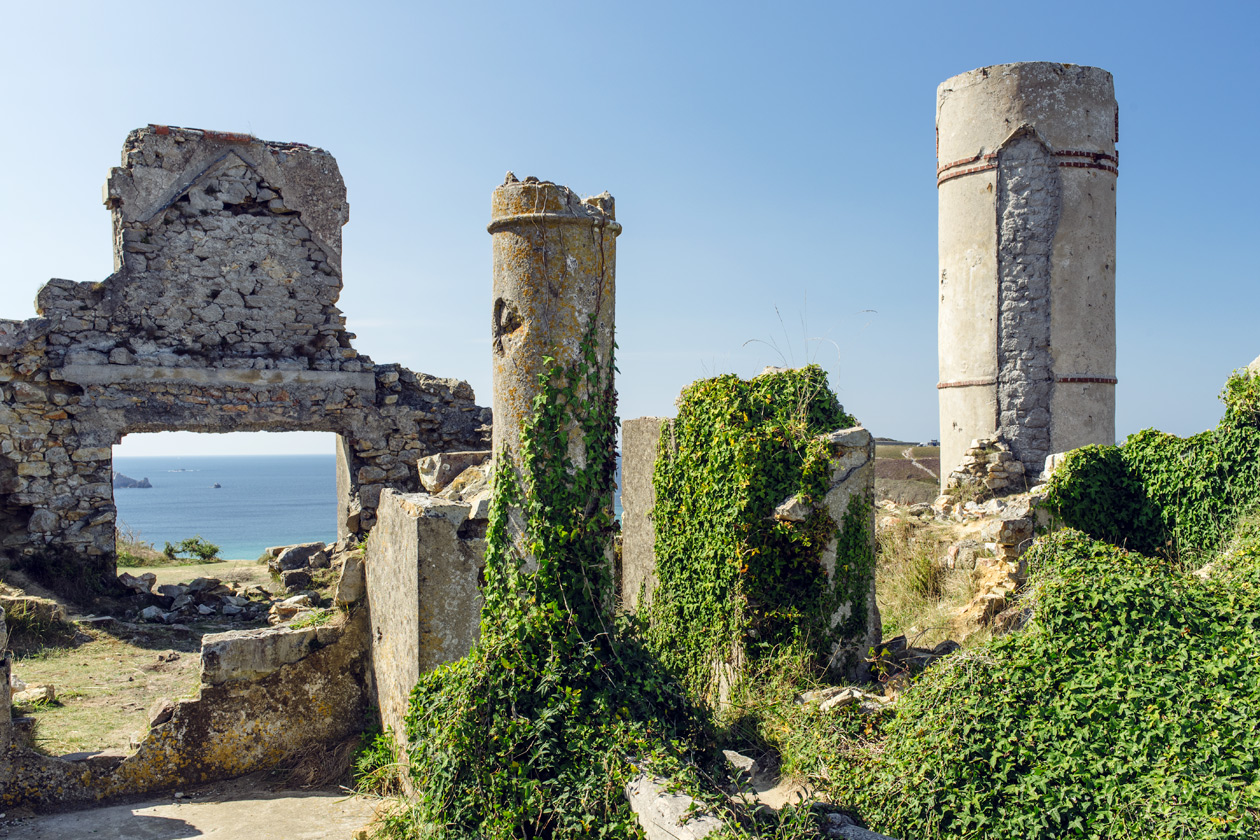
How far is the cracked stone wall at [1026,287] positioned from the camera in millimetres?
11656

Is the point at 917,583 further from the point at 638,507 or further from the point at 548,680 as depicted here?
the point at 548,680

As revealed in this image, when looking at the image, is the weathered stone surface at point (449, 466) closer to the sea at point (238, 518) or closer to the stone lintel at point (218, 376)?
the stone lintel at point (218, 376)

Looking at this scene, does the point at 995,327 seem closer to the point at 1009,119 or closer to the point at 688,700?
the point at 1009,119

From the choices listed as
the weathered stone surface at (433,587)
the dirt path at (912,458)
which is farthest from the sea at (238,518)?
the weathered stone surface at (433,587)

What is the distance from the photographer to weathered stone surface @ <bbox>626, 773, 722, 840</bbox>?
11.3ft

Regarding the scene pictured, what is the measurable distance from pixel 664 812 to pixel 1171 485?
25.1 ft

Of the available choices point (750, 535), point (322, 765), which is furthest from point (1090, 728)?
point (322, 765)

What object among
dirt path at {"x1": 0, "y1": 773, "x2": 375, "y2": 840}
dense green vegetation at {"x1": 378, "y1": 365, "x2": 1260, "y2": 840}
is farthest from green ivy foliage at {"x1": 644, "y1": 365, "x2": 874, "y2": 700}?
dirt path at {"x1": 0, "y1": 773, "x2": 375, "y2": 840}

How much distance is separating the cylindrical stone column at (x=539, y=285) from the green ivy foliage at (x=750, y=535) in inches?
96.2

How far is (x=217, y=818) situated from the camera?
541cm

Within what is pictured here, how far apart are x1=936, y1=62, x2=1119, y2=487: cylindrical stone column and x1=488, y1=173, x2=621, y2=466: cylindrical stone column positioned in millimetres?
8912

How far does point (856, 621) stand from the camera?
22.8 ft

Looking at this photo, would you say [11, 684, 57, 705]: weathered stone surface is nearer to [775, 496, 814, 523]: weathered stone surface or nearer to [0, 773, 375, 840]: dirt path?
[0, 773, 375, 840]: dirt path

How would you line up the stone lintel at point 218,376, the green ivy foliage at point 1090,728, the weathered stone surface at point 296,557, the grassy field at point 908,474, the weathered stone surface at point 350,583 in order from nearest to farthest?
→ the green ivy foliage at point 1090,728
the weathered stone surface at point 350,583
the stone lintel at point 218,376
the weathered stone surface at point 296,557
the grassy field at point 908,474
